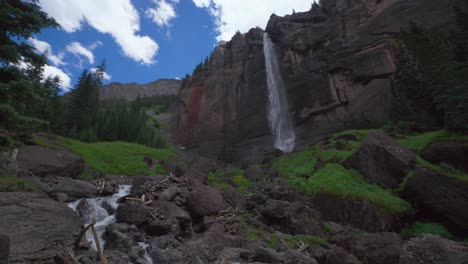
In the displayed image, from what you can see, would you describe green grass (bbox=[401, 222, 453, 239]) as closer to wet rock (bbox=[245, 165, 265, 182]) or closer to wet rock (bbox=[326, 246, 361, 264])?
wet rock (bbox=[326, 246, 361, 264])

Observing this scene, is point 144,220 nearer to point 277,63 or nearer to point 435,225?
point 435,225

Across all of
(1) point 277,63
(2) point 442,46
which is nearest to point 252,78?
(1) point 277,63

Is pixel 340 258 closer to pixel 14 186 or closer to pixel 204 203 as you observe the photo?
pixel 204 203

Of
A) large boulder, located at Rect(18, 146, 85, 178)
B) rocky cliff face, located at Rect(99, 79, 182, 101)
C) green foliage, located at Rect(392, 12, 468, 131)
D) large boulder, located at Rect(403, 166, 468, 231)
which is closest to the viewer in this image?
large boulder, located at Rect(403, 166, 468, 231)

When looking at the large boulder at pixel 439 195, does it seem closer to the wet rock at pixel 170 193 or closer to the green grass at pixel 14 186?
the wet rock at pixel 170 193

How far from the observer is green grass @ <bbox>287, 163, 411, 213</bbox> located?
52.5ft

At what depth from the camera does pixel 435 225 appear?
48.3 feet

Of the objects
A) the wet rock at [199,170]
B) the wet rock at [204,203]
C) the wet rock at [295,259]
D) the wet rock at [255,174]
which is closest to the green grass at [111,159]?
the wet rock at [199,170]

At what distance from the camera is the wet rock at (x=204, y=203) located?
14719 millimetres

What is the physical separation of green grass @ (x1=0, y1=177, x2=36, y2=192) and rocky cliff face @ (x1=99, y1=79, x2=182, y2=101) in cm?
16233

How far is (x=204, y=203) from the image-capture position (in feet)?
49.2

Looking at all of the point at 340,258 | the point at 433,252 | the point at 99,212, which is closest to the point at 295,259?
the point at 340,258

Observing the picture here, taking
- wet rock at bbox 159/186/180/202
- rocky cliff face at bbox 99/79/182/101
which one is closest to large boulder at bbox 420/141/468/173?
wet rock at bbox 159/186/180/202

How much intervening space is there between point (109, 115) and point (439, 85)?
55.7 meters
